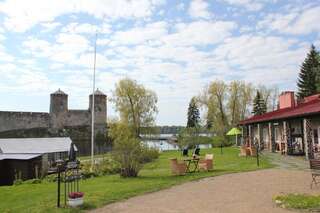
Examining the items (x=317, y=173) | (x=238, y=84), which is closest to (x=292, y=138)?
(x=317, y=173)

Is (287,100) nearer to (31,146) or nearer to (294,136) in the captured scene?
(294,136)

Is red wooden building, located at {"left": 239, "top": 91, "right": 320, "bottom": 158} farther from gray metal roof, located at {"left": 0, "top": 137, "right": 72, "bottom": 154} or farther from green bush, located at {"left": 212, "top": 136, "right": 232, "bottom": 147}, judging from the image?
gray metal roof, located at {"left": 0, "top": 137, "right": 72, "bottom": 154}

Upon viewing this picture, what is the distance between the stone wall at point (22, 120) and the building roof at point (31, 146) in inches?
1244

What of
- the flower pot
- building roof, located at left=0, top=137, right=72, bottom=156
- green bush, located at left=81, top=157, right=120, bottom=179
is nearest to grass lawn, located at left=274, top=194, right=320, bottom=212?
the flower pot

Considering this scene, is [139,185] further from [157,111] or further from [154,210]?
[157,111]

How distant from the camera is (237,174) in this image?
1472cm

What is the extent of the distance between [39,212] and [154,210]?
283 centimetres

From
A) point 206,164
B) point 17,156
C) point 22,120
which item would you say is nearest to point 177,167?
point 206,164

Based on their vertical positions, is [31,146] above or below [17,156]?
above

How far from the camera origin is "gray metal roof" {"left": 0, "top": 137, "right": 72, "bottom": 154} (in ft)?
70.3

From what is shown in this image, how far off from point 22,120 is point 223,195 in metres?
50.1

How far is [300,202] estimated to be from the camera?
26.8 ft

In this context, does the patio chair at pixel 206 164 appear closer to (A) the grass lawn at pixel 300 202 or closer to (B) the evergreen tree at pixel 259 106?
(A) the grass lawn at pixel 300 202

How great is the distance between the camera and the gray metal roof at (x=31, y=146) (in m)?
21.4
